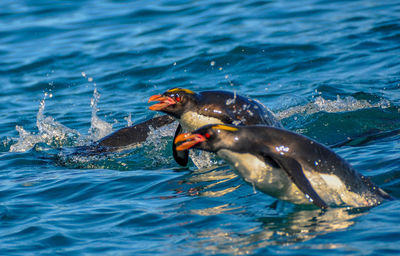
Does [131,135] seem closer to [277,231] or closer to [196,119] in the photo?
[196,119]

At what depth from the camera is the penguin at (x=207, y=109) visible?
7891 mm

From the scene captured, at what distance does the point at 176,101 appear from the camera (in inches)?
310

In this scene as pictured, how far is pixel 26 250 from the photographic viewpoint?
19.9ft

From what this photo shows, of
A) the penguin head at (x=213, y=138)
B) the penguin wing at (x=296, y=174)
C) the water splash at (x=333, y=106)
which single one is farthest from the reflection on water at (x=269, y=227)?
the water splash at (x=333, y=106)

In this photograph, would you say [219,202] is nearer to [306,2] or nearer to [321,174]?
[321,174]

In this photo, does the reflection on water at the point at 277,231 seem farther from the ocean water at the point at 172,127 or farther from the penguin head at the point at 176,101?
the penguin head at the point at 176,101

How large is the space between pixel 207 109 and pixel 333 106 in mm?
3494

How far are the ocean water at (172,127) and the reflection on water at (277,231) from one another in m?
0.02

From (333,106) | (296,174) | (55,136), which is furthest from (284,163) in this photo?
(55,136)

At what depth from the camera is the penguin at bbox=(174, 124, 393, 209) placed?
19.8 feet

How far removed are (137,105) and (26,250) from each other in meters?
7.71

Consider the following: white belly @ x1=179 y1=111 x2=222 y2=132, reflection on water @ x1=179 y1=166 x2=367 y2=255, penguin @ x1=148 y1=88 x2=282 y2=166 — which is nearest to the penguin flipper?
penguin @ x1=148 y1=88 x2=282 y2=166

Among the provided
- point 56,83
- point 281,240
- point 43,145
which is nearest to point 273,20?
point 56,83

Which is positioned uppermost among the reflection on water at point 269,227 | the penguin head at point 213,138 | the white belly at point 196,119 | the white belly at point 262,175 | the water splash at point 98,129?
the penguin head at point 213,138
